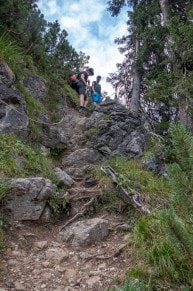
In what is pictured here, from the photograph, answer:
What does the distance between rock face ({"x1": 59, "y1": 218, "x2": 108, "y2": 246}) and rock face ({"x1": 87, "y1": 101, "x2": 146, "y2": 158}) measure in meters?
3.78

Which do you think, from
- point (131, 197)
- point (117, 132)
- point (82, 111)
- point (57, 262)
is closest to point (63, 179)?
point (131, 197)

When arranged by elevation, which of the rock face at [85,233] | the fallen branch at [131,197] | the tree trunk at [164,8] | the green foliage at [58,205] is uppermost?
the tree trunk at [164,8]

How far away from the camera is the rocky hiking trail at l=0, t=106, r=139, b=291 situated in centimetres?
413

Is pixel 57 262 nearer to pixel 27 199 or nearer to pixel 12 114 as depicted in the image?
pixel 27 199

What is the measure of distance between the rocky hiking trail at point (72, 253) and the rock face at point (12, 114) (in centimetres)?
233

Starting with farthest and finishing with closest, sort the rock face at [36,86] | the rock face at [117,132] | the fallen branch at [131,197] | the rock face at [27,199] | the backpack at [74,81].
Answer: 1. the backpack at [74,81]
2. the rock face at [36,86]
3. the rock face at [117,132]
4. the fallen branch at [131,197]
5. the rock face at [27,199]

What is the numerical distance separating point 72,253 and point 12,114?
4109mm

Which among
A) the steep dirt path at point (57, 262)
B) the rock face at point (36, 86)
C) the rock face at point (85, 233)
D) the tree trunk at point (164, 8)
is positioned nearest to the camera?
the steep dirt path at point (57, 262)

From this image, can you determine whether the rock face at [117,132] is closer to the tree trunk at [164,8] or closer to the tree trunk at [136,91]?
the tree trunk at [136,91]

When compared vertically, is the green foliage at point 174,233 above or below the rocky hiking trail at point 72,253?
above

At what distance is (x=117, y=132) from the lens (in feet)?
31.9

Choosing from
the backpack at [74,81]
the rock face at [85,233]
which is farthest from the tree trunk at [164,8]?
the rock face at [85,233]

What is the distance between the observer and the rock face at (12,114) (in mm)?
7730

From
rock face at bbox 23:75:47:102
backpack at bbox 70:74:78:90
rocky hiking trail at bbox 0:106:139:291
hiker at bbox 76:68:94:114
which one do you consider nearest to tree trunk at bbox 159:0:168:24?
hiker at bbox 76:68:94:114
